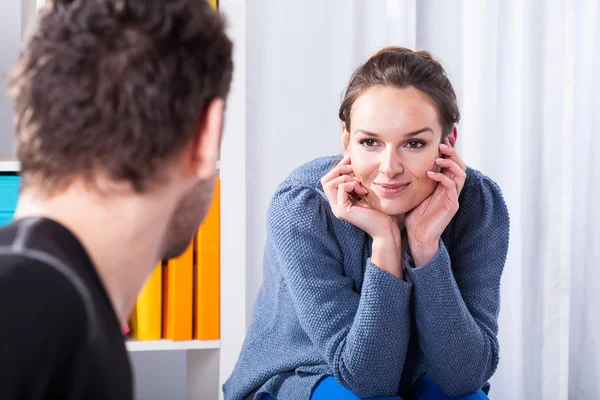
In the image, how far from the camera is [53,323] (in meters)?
0.57

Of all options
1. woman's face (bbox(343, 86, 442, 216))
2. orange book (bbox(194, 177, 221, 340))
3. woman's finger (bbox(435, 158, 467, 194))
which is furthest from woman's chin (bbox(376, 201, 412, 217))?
orange book (bbox(194, 177, 221, 340))

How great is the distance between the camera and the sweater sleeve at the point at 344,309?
1.47 meters

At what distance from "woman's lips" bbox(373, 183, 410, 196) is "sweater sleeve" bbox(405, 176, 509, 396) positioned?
126 mm

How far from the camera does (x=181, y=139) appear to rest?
0.74 metres

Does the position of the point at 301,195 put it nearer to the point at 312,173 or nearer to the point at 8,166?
the point at 312,173

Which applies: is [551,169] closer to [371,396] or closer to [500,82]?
[500,82]

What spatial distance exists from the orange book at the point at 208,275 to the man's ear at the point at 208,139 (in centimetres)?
101

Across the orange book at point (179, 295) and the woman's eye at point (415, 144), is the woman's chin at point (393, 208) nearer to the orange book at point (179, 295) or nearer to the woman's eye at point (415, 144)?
the woman's eye at point (415, 144)

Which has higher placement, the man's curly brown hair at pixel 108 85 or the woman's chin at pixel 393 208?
the man's curly brown hair at pixel 108 85

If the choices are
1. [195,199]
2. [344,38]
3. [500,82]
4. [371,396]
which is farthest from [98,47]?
[500,82]

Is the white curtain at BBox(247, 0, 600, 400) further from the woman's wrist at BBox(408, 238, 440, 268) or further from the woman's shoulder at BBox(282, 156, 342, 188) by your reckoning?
the woman's wrist at BBox(408, 238, 440, 268)

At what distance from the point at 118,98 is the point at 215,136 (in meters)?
0.10

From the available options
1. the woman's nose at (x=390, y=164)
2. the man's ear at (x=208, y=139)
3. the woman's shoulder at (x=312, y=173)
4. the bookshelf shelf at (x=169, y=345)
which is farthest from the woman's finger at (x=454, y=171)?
the man's ear at (x=208, y=139)

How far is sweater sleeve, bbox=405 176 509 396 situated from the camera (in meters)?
1.51
